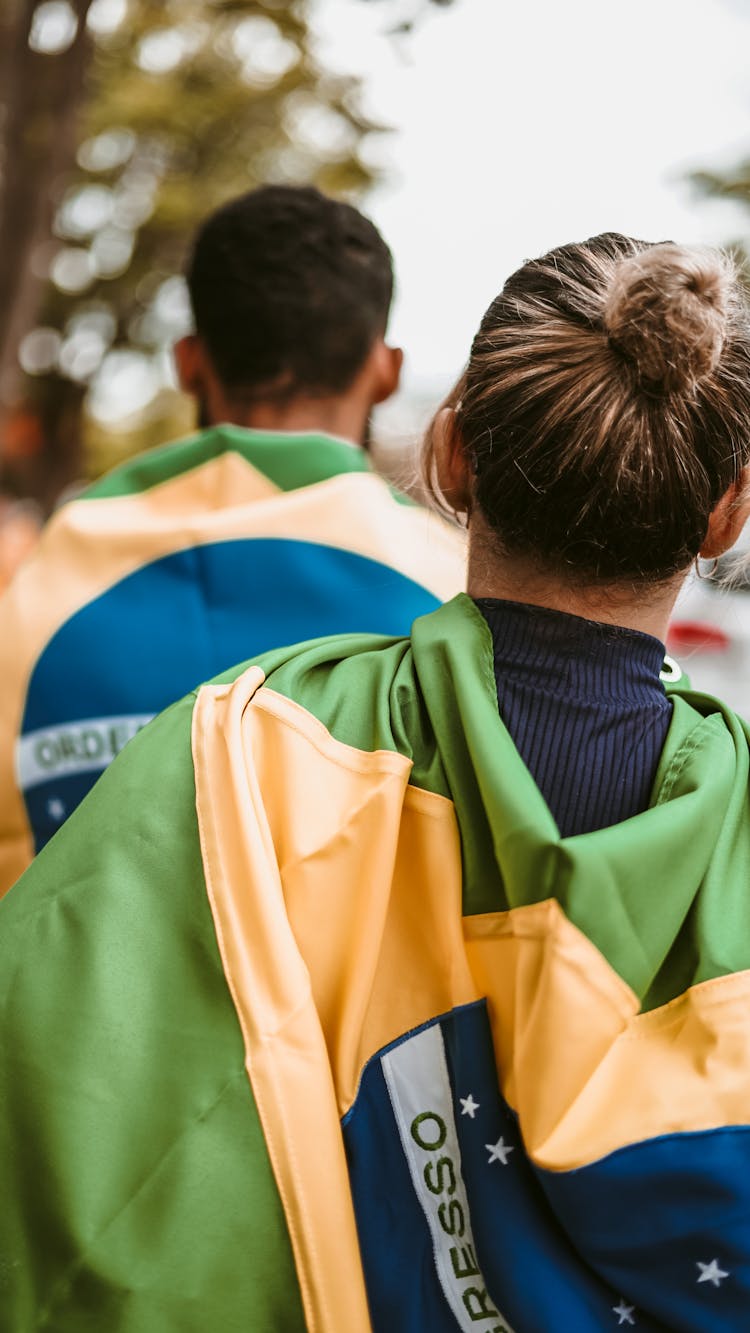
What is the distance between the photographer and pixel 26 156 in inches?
242

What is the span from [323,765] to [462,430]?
1.39 feet

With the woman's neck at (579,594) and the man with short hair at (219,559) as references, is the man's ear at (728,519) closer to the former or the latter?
the woman's neck at (579,594)

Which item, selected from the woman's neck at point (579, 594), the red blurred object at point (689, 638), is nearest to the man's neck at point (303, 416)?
the woman's neck at point (579, 594)

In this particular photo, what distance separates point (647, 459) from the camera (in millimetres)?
1306

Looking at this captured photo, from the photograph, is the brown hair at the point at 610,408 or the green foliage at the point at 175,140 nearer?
the brown hair at the point at 610,408

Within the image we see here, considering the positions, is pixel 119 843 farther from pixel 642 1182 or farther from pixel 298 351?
pixel 298 351

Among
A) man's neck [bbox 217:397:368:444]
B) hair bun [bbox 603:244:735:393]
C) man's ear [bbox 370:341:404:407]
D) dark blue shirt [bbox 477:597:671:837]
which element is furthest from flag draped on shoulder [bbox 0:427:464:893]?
hair bun [bbox 603:244:735:393]

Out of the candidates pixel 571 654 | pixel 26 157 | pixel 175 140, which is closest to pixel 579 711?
pixel 571 654

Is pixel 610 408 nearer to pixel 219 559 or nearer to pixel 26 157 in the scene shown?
pixel 219 559

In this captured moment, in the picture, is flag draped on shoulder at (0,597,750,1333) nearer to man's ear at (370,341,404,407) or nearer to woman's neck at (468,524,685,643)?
woman's neck at (468,524,685,643)

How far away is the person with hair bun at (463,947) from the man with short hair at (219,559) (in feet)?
2.40

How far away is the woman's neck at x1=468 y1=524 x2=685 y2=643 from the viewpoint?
1424mm

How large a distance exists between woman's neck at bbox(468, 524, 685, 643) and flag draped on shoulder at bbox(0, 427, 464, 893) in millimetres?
688

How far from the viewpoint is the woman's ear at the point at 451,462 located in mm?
1487
